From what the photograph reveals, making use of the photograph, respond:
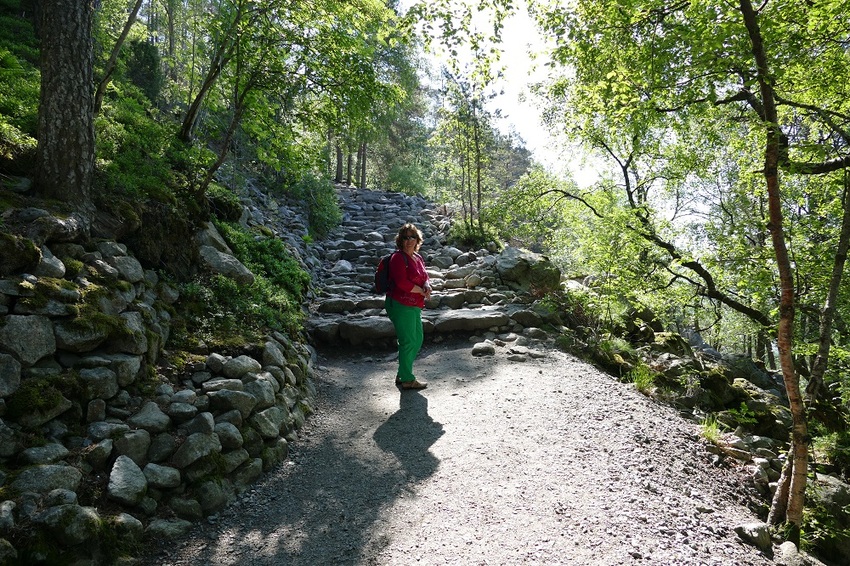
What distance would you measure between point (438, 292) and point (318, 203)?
752cm

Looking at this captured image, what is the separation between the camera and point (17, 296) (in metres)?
3.47

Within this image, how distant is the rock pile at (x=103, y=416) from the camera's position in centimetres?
277

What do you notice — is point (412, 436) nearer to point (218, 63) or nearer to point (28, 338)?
point (28, 338)

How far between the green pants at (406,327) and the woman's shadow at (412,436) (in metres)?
0.61

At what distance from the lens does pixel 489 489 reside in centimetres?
392

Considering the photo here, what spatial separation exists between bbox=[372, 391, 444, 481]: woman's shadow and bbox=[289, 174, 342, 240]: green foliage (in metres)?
9.99

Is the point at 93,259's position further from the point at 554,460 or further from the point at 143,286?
the point at 554,460

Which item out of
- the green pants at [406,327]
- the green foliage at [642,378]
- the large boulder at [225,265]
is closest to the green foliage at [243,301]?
the large boulder at [225,265]

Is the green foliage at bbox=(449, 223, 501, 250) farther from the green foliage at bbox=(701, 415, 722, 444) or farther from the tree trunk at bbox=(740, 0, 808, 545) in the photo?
the tree trunk at bbox=(740, 0, 808, 545)

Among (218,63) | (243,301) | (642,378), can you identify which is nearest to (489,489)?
(642,378)

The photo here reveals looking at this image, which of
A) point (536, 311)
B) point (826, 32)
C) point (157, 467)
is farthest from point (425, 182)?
point (157, 467)

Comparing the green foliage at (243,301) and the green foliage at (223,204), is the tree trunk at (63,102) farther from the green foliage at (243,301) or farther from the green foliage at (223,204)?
the green foliage at (223,204)

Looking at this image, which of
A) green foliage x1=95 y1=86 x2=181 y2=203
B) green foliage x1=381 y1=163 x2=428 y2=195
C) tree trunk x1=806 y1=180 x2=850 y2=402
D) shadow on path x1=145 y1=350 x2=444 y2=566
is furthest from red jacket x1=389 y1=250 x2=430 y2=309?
green foliage x1=381 y1=163 x2=428 y2=195

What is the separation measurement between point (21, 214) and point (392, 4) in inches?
1016
